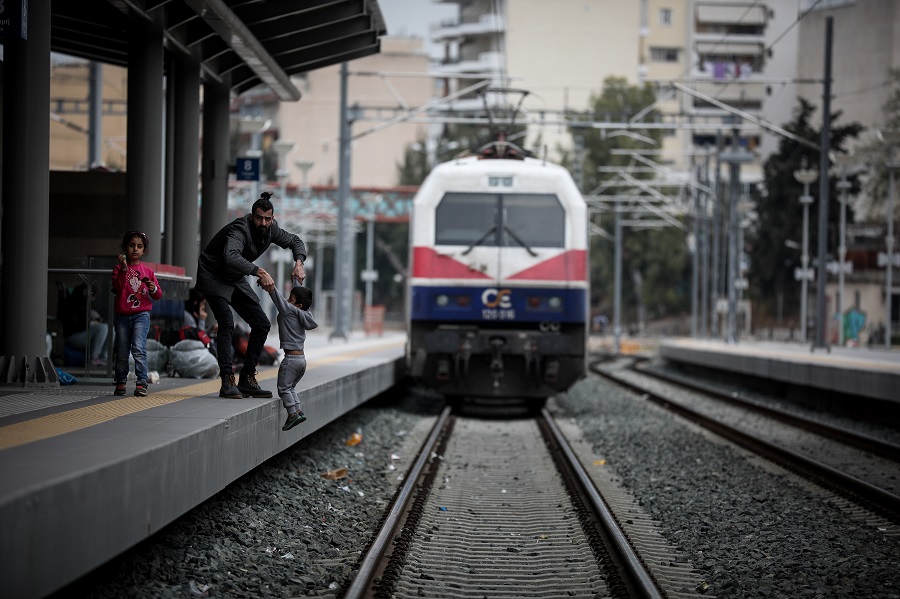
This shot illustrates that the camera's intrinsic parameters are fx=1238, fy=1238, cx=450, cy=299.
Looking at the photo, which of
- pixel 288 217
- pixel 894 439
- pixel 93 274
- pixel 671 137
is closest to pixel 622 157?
pixel 671 137

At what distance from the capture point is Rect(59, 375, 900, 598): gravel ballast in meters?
7.07

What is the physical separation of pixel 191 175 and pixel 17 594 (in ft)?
35.7

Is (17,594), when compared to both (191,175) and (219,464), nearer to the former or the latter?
(219,464)

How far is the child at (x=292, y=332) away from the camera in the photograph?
8.84 metres

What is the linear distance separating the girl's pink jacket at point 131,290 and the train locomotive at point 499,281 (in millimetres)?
7603

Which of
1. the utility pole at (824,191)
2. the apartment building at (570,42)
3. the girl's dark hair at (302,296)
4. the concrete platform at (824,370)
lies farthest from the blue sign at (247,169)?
the apartment building at (570,42)

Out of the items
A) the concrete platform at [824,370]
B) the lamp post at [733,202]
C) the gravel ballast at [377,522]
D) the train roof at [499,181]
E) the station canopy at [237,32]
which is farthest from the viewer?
the lamp post at [733,202]

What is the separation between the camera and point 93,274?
10.7 meters

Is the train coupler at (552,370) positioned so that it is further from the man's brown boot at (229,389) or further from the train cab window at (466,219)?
the man's brown boot at (229,389)

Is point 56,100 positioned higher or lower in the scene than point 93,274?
higher

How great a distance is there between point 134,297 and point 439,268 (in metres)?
7.92

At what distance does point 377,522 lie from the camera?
930 centimetres

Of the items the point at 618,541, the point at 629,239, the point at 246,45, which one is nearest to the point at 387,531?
the point at 618,541

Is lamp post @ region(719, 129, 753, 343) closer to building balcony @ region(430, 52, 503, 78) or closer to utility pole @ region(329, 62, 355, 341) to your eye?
utility pole @ region(329, 62, 355, 341)
